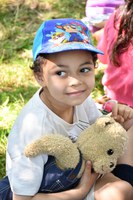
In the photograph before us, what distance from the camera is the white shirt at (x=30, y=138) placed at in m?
1.62

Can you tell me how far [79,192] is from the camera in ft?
5.60

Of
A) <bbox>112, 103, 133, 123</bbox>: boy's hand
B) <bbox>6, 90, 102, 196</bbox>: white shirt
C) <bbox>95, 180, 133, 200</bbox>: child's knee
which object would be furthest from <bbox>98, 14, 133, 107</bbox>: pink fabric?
<bbox>95, 180, 133, 200</bbox>: child's knee

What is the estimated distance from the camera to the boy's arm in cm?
166

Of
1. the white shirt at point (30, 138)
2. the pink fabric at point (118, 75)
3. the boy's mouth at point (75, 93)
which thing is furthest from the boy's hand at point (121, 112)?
the pink fabric at point (118, 75)

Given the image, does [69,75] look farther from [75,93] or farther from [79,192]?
[79,192]

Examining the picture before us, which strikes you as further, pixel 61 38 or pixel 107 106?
pixel 107 106

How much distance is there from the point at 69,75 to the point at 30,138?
0.94 feet

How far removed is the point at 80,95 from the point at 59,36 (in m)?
0.24

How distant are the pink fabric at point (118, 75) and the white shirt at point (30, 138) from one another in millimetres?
755

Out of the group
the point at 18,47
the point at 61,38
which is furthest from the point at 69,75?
the point at 18,47

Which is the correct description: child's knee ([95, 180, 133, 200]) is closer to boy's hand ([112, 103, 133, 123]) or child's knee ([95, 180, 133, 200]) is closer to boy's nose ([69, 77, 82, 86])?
boy's hand ([112, 103, 133, 123])

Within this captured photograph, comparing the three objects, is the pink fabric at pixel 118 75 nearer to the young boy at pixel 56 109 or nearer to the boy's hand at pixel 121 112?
the boy's hand at pixel 121 112

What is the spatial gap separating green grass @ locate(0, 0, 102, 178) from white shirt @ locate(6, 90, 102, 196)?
556mm

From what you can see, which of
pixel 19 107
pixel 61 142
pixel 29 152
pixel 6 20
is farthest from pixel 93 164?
pixel 6 20
